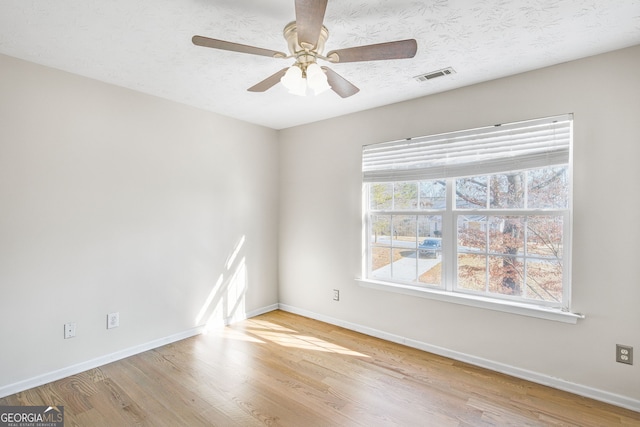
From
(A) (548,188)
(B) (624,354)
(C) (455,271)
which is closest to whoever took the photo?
(B) (624,354)

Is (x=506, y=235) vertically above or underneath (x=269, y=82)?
underneath

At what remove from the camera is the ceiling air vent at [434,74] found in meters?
2.44

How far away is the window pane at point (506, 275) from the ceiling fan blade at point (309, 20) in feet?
7.42

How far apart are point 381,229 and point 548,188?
1500 mm

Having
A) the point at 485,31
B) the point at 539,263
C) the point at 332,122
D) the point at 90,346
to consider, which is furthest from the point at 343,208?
the point at 90,346

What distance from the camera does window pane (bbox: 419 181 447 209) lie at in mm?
2961

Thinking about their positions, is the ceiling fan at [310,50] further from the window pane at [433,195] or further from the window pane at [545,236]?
the window pane at [545,236]

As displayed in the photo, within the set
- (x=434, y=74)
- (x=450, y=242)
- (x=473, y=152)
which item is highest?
(x=434, y=74)

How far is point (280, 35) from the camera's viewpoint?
1.97 m

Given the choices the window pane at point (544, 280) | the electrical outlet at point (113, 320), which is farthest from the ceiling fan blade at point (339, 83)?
the electrical outlet at point (113, 320)

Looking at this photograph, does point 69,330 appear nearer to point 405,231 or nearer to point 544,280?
point 405,231

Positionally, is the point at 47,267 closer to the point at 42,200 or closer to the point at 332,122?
the point at 42,200

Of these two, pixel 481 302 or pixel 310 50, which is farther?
pixel 481 302

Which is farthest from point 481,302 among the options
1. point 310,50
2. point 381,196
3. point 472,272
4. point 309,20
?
point 309,20
